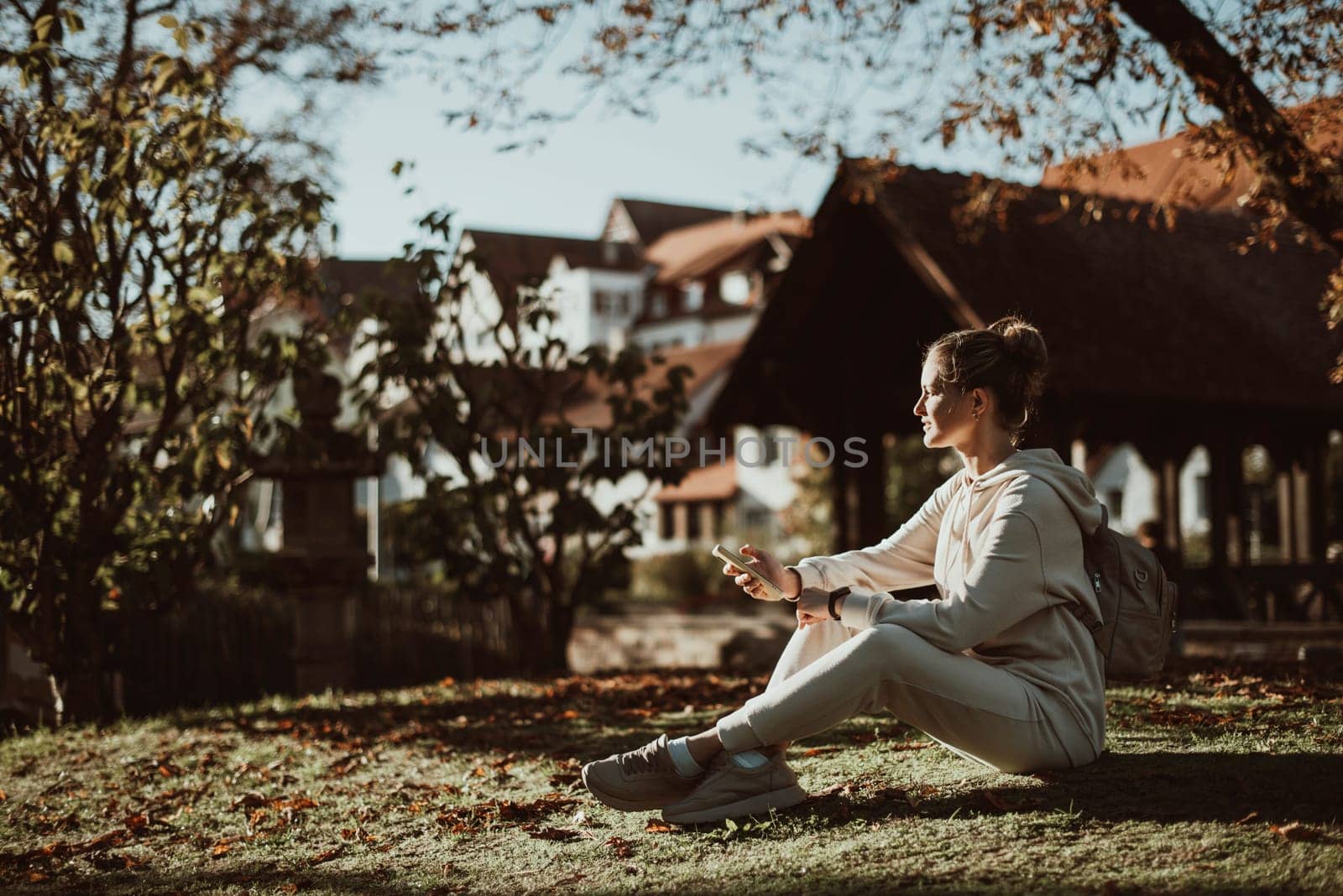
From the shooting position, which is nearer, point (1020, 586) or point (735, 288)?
point (1020, 586)

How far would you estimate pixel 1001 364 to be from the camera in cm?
430

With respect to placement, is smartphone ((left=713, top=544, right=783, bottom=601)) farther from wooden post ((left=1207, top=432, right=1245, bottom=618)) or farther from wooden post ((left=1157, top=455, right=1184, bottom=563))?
wooden post ((left=1157, top=455, right=1184, bottom=563))

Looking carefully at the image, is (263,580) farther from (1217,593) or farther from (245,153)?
(1217,593)

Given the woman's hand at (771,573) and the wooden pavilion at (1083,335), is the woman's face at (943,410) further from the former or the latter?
the wooden pavilion at (1083,335)

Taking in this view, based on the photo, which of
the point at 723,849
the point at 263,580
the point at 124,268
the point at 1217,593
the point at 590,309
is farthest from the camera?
the point at 590,309

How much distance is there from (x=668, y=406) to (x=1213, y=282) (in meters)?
7.84

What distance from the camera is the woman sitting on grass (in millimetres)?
3994

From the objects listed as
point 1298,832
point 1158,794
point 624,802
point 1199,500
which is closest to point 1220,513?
point 1158,794

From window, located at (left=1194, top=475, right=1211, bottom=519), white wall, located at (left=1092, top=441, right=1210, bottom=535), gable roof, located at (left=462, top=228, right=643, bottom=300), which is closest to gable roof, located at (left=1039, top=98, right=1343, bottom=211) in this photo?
white wall, located at (left=1092, top=441, right=1210, bottom=535)

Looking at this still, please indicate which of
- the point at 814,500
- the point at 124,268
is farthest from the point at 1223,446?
the point at 814,500

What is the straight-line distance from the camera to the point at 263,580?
19.1 m

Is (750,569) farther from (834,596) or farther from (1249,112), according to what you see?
(1249,112)

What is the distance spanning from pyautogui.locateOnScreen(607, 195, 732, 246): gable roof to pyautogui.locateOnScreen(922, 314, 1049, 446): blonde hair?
219 ft

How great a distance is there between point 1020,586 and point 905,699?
18.3 inches
